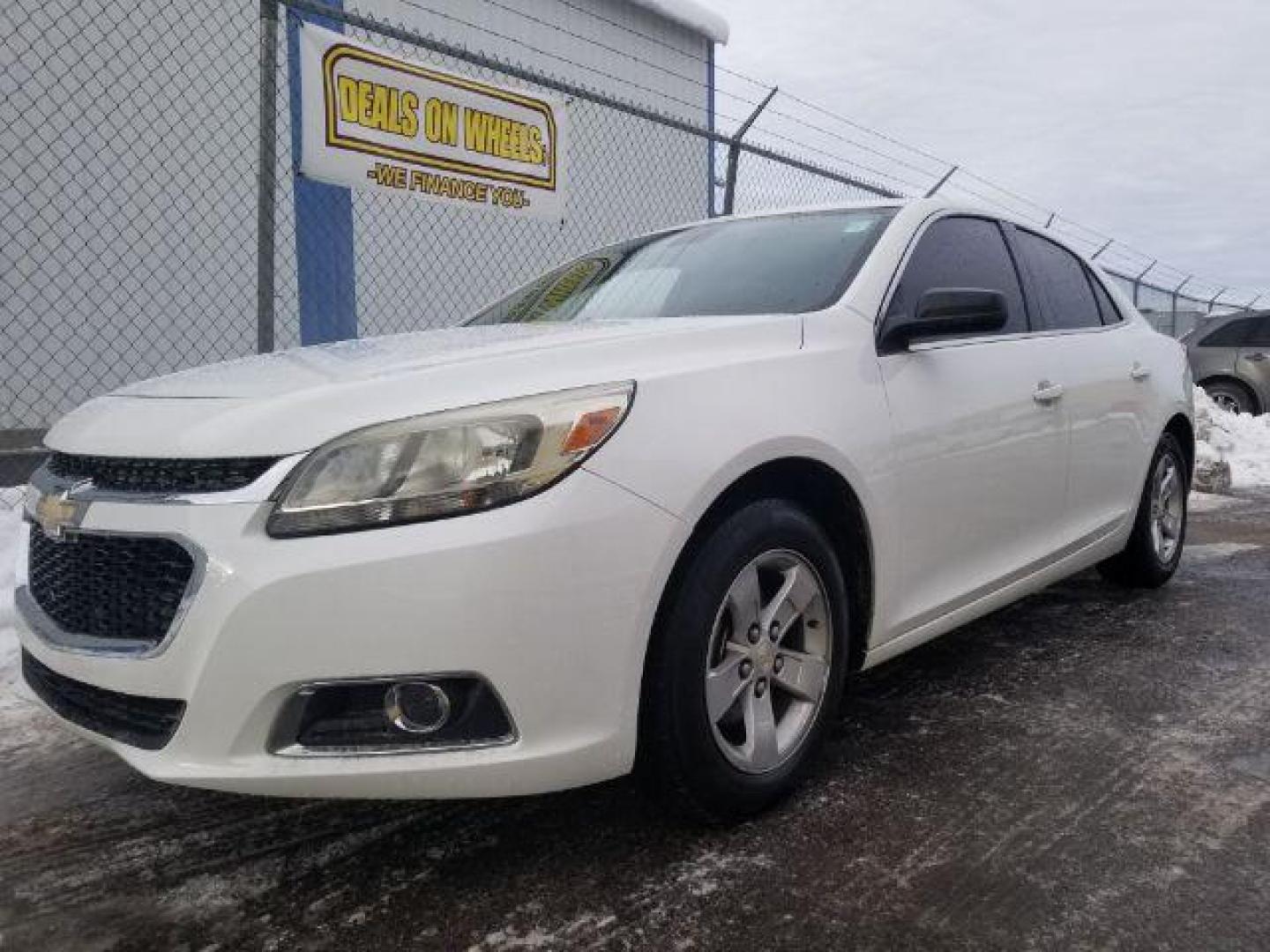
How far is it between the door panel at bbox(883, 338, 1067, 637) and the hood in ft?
1.52

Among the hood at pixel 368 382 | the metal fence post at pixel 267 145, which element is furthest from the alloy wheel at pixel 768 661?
the metal fence post at pixel 267 145

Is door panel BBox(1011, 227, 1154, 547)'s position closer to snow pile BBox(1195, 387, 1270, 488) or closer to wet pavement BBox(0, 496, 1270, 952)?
wet pavement BBox(0, 496, 1270, 952)

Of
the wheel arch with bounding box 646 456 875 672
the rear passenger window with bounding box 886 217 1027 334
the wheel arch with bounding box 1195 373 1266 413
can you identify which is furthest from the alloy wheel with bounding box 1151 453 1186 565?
the wheel arch with bounding box 1195 373 1266 413

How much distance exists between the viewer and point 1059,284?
3734 millimetres

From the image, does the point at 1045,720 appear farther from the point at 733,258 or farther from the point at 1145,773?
the point at 733,258

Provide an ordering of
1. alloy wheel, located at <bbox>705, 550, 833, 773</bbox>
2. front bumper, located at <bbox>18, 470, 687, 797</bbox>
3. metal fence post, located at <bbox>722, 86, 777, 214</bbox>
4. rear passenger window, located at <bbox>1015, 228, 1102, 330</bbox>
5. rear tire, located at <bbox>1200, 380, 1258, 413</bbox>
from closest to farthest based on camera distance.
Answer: front bumper, located at <bbox>18, 470, 687, 797</bbox>, alloy wheel, located at <bbox>705, 550, 833, 773</bbox>, rear passenger window, located at <bbox>1015, 228, 1102, 330</bbox>, metal fence post, located at <bbox>722, 86, 777, 214</bbox>, rear tire, located at <bbox>1200, 380, 1258, 413</bbox>

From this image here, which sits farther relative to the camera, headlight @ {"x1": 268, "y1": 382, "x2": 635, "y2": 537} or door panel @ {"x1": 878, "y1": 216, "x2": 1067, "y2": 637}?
door panel @ {"x1": 878, "y1": 216, "x2": 1067, "y2": 637}

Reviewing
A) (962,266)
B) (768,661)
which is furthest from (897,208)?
(768,661)

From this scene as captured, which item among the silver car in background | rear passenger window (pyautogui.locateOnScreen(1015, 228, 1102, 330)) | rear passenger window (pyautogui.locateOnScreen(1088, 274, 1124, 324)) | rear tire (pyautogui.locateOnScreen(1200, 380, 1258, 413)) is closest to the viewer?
rear passenger window (pyautogui.locateOnScreen(1015, 228, 1102, 330))

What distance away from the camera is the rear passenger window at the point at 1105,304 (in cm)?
400

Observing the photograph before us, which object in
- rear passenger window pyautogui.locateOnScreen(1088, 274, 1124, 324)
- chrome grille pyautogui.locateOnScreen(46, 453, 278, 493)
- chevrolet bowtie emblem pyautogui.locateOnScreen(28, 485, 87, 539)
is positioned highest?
rear passenger window pyautogui.locateOnScreen(1088, 274, 1124, 324)

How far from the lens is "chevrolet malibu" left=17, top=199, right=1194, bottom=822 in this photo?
1.77 m

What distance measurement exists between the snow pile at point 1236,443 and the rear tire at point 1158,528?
393 centimetres

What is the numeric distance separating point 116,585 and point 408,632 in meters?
0.61
